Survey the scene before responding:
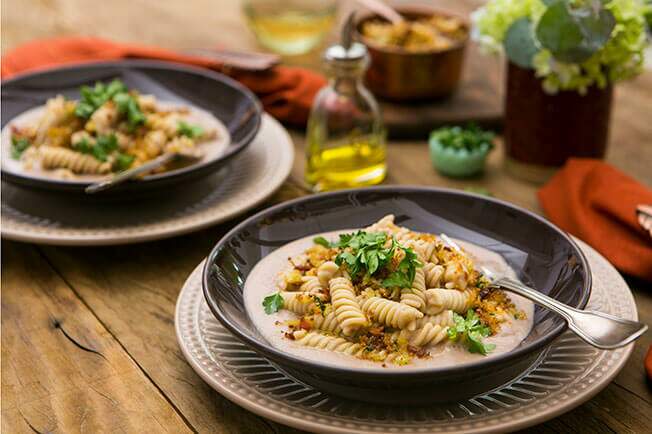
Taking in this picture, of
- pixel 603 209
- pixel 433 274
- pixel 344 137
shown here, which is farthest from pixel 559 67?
pixel 433 274

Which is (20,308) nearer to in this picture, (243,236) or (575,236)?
(243,236)

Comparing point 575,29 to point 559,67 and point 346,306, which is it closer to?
point 559,67

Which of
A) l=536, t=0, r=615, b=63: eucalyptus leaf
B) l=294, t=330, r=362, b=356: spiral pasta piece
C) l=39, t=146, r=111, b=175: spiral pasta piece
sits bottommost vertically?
l=39, t=146, r=111, b=175: spiral pasta piece

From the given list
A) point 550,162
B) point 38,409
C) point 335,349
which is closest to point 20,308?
point 38,409

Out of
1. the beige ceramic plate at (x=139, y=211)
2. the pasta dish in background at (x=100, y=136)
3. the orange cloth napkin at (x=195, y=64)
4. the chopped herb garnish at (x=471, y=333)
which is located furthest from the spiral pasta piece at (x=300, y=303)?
the orange cloth napkin at (x=195, y=64)

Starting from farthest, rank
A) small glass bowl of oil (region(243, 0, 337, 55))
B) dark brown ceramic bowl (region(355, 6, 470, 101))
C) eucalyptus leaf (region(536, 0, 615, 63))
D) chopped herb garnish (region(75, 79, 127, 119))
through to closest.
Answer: small glass bowl of oil (region(243, 0, 337, 55)) < dark brown ceramic bowl (region(355, 6, 470, 101)) < chopped herb garnish (region(75, 79, 127, 119)) < eucalyptus leaf (region(536, 0, 615, 63))

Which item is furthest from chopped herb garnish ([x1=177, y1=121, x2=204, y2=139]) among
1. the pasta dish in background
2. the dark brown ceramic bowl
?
the dark brown ceramic bowl

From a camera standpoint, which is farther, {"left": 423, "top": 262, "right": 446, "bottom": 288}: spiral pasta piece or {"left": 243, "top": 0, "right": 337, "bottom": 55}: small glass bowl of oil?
{"left": 243, "top": 0, "right": 337, "bottom": 55}: small glass bowl of oil

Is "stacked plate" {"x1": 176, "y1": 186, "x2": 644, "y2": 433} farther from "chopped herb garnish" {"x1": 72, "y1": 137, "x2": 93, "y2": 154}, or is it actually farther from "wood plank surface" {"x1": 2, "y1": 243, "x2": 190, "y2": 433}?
"chopped herb garnish" {"x1": 72, "y1": 137, "x2": 93, "y2": 154}

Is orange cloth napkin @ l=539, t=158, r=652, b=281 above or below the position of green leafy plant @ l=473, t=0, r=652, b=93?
below
